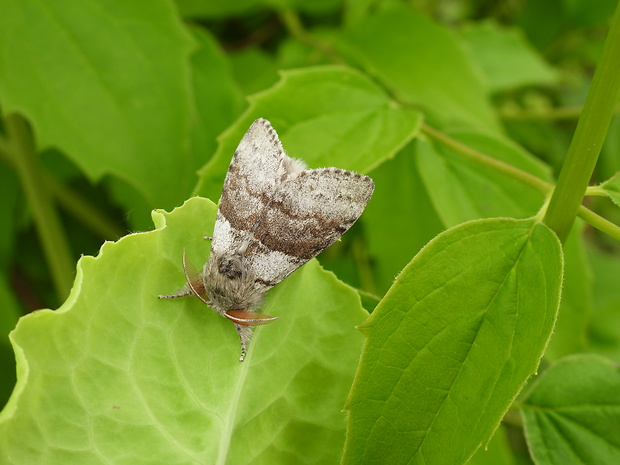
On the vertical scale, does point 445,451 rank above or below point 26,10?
below

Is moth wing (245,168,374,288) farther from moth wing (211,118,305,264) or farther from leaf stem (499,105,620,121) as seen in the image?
leaf stem (499,105,620,121)

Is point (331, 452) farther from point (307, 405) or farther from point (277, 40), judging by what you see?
point (277, 40)

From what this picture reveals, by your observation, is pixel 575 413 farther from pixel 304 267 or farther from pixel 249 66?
pixel 249 66

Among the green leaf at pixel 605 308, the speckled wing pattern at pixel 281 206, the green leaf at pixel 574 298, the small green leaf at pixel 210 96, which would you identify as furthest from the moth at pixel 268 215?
the green leaf at pixel 605 308

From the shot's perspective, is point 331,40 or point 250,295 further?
point 331,40

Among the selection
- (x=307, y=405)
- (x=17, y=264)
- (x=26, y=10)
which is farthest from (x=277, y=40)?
(x=307, y=405)

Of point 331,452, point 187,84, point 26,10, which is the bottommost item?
point 331,452
